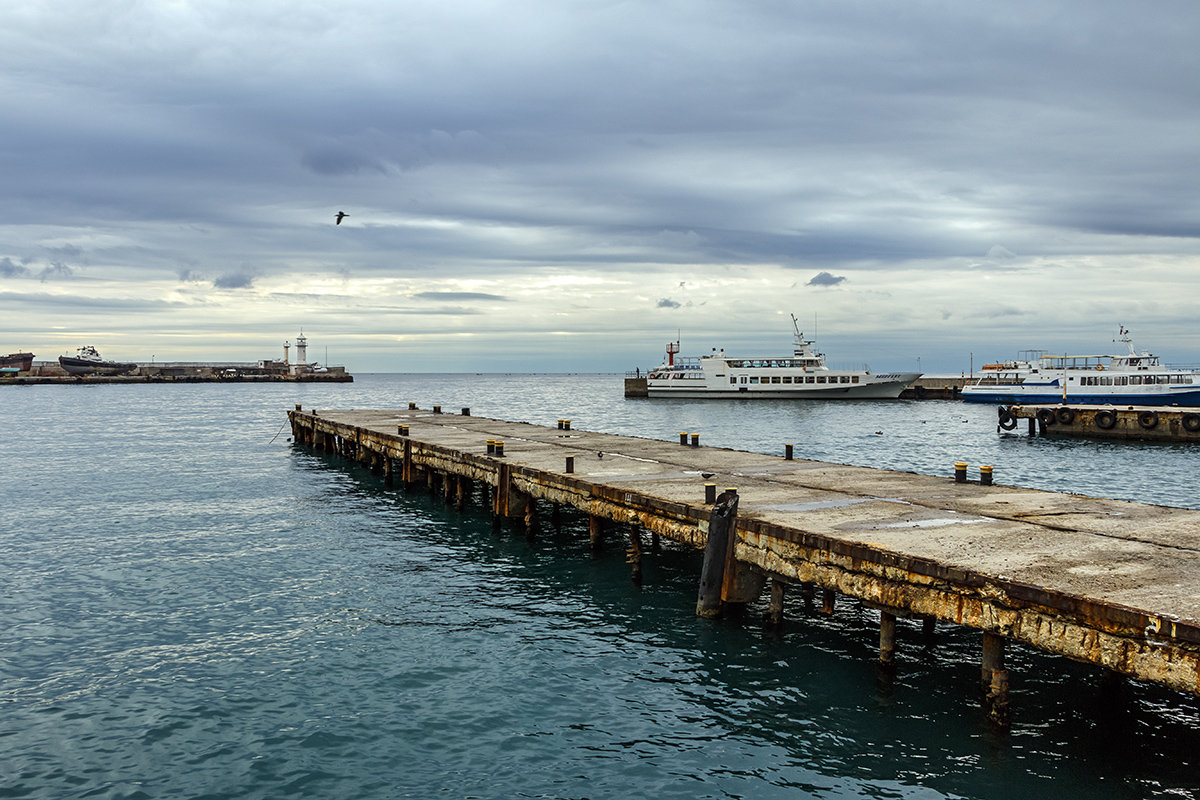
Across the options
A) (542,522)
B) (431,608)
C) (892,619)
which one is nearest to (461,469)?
(542,522)

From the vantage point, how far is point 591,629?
18.0 m

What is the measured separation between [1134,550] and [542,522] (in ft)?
63.2

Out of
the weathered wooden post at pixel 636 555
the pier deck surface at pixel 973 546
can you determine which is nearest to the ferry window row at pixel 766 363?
the pier deck surface at pixel 973 546

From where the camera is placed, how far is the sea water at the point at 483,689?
11680 millimetres

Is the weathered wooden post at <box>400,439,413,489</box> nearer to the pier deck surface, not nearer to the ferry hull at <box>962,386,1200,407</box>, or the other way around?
the pier deck surface

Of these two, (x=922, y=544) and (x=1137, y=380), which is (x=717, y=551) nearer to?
(x=922, y=544)

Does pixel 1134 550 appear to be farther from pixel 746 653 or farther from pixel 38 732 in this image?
pixel 38 732

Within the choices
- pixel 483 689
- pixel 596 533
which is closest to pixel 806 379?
pixel 596 533

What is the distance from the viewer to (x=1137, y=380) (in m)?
93.7

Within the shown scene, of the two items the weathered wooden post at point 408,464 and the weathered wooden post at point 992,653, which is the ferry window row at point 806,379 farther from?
the weathered wooden post at point 992,653

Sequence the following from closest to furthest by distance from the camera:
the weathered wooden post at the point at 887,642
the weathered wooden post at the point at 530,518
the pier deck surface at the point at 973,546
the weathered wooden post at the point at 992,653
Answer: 1. the pier deck surface at the point at 973,546
2. the weathered wooden post at the point at 992,653
3. the weathered wooden post at the point at 887,642
4. the weathered wooden post at the point at 530,518

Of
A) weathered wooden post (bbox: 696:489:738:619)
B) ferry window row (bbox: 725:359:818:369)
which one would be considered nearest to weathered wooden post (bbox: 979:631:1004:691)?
weathered wooden post (bbox: 696:489:738:619)

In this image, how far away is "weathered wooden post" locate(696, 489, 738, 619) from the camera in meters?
17.0

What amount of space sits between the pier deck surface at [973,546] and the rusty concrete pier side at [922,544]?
0.03 metres
